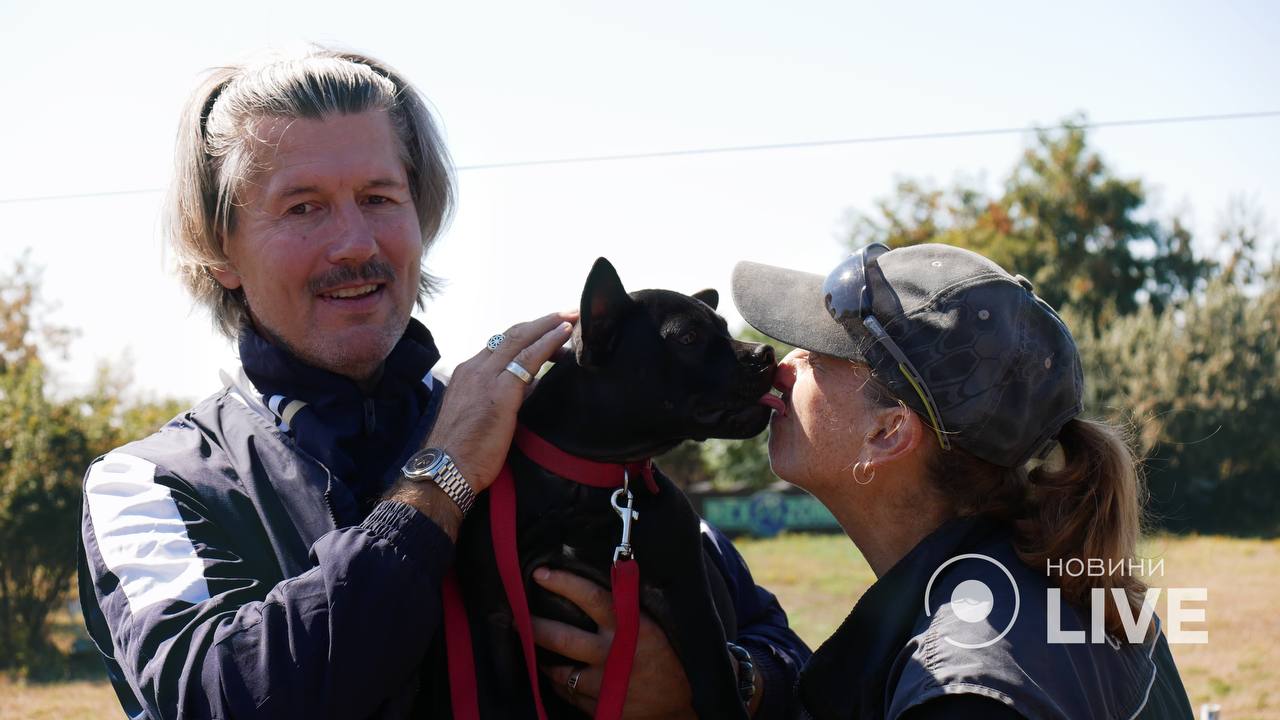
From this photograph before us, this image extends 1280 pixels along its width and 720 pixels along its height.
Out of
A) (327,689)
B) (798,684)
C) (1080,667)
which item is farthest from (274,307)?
(1080,667)

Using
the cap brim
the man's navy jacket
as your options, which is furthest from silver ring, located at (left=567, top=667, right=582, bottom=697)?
the cap brim

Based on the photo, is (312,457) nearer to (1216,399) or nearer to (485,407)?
(485,407)

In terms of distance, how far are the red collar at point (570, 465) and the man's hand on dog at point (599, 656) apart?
0.27 meters

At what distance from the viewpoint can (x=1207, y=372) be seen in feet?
84.1

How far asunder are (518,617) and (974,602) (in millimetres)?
1168

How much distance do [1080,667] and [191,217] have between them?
268 centimetres

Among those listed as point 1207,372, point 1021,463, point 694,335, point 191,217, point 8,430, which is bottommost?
point 1207,372

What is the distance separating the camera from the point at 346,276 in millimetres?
2967

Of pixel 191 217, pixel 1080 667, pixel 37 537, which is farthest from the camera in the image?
pixel 37 537

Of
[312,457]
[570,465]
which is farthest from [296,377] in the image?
[570,465]

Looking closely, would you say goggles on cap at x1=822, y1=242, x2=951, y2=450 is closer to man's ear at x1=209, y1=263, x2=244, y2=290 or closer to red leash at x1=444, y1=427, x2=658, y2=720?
red leash at x1=444, y1=427, x2=658, y2=720

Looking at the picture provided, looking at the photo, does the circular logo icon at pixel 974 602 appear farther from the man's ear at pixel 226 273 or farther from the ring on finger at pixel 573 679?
the man's ear at pixel 226 273

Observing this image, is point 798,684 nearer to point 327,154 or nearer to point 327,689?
point 327,689

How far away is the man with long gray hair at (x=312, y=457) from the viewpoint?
2.28 metres
